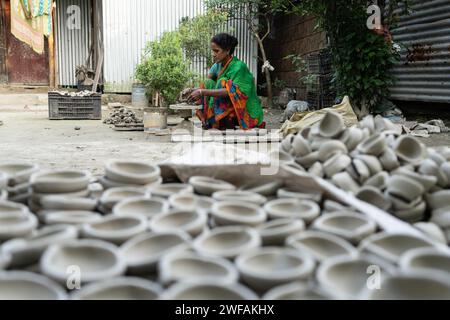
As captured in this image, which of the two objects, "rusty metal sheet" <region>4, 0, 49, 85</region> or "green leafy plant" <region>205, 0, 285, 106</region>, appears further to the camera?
"rusty metal sheet" <region>4, 0, 49, 85</region>

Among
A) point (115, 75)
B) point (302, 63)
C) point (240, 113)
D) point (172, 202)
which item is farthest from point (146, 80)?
point (172, 202)

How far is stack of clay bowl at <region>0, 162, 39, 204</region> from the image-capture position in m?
2.16

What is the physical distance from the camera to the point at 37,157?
543 centimetres

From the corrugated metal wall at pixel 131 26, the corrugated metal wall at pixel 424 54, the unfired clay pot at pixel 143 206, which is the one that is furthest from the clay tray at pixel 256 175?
the corrugated metal wall at pixel 131 26

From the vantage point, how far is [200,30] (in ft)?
38.4

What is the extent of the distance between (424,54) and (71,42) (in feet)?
29.1

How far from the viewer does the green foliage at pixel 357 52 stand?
7680 mm

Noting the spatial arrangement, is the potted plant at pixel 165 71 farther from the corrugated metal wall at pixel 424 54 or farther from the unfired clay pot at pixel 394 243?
the unfired clay pot at pixel 394 243

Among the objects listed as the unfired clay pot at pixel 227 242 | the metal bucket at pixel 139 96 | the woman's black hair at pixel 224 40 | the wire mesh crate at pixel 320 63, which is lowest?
the unfired clay pot at pixel 227 242

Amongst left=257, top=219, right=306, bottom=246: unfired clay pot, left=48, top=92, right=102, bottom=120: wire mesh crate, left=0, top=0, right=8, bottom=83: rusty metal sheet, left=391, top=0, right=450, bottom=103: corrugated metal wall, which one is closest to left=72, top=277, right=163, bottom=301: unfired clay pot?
left=257, top=219, right=306, bottom=246: unfired clay pot

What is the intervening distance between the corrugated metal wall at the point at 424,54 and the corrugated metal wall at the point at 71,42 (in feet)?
26.1

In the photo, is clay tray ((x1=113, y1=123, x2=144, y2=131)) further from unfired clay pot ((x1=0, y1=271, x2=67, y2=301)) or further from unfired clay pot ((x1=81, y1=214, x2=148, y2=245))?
unfired clay pot ((x1=0, y1=271, x2=67, y2=301))

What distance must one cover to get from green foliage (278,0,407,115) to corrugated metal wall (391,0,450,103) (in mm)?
387

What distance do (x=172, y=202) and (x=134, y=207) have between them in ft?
0.53
